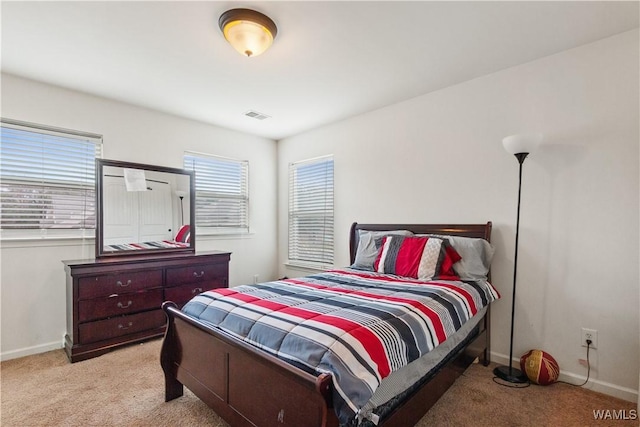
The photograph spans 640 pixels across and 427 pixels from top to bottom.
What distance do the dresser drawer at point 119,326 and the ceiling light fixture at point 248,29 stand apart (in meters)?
2.53

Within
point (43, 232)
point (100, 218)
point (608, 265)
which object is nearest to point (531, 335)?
point (608, 265)

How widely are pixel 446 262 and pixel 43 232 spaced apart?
3.53 m

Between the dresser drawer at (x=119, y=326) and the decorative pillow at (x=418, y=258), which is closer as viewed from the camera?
the decorative pillow at (x=418, y=258)

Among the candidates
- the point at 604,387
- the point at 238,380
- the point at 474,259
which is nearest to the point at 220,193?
the point at 238,380

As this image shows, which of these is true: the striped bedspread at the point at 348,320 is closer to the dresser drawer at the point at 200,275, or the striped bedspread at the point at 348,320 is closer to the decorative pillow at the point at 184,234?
the dresser drawer at the point at 200,275

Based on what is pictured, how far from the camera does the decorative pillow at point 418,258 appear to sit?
2.48m

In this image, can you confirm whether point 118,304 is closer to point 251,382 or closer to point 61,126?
point 61,126

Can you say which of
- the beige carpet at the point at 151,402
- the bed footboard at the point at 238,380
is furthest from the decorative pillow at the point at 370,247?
the bed footboard at the point at 238,380

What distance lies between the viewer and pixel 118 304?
2.82 metres

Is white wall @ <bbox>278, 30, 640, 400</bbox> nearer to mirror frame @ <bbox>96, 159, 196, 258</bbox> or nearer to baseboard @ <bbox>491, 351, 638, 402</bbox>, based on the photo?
baseboard @ <bbox>491, 351, 638, 402</bbox>

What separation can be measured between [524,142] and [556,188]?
472 mm

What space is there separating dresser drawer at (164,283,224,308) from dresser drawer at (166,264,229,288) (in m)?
0.05

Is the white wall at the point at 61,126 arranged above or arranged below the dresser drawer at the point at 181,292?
above

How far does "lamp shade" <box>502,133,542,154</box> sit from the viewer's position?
2.21 metres
